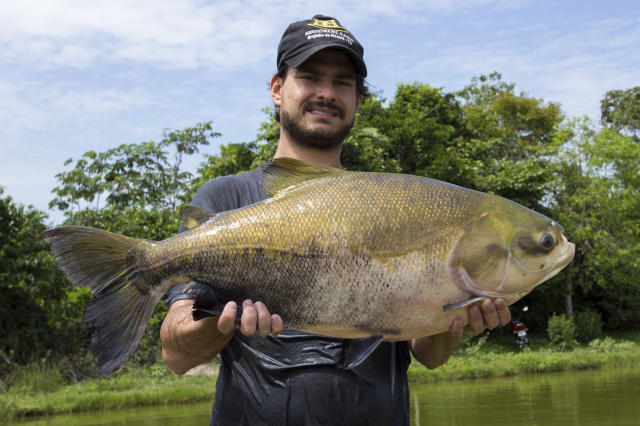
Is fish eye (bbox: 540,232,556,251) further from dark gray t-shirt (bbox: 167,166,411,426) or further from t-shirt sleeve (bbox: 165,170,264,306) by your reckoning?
t-shirt sleeve (bbox: 165,170,264,306)

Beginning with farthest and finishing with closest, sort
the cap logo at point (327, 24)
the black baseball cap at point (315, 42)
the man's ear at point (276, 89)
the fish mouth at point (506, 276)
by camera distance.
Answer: the man's ear at point (276, 89) → the cap logo at point (327, 24) → the black baseball cap at point (315, 42) → the fish mouth at point (506, 276)

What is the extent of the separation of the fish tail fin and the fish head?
3.80 ft

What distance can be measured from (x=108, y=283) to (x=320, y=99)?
1388mm

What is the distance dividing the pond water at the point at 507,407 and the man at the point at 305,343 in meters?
9.81

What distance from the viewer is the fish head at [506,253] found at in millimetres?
2244

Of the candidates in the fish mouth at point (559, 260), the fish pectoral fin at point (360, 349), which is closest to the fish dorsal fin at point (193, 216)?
the fish pectoral fin at point (360, 349)

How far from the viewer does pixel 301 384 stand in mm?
2564

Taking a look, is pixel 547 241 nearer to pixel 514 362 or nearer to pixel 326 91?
pixel 326 91

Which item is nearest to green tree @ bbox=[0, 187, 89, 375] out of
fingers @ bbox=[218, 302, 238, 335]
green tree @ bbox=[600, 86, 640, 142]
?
fingers @ bbox=[218, 302, 238, 335]

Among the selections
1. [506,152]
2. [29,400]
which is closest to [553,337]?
[506,152]

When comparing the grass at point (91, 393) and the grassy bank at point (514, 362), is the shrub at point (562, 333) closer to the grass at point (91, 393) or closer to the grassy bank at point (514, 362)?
the grassy bank at point (514, 362)

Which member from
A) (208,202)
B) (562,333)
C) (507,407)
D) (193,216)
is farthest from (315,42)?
(562,333)

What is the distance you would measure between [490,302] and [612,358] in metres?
20.0

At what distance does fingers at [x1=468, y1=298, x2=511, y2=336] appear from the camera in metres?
2.25
